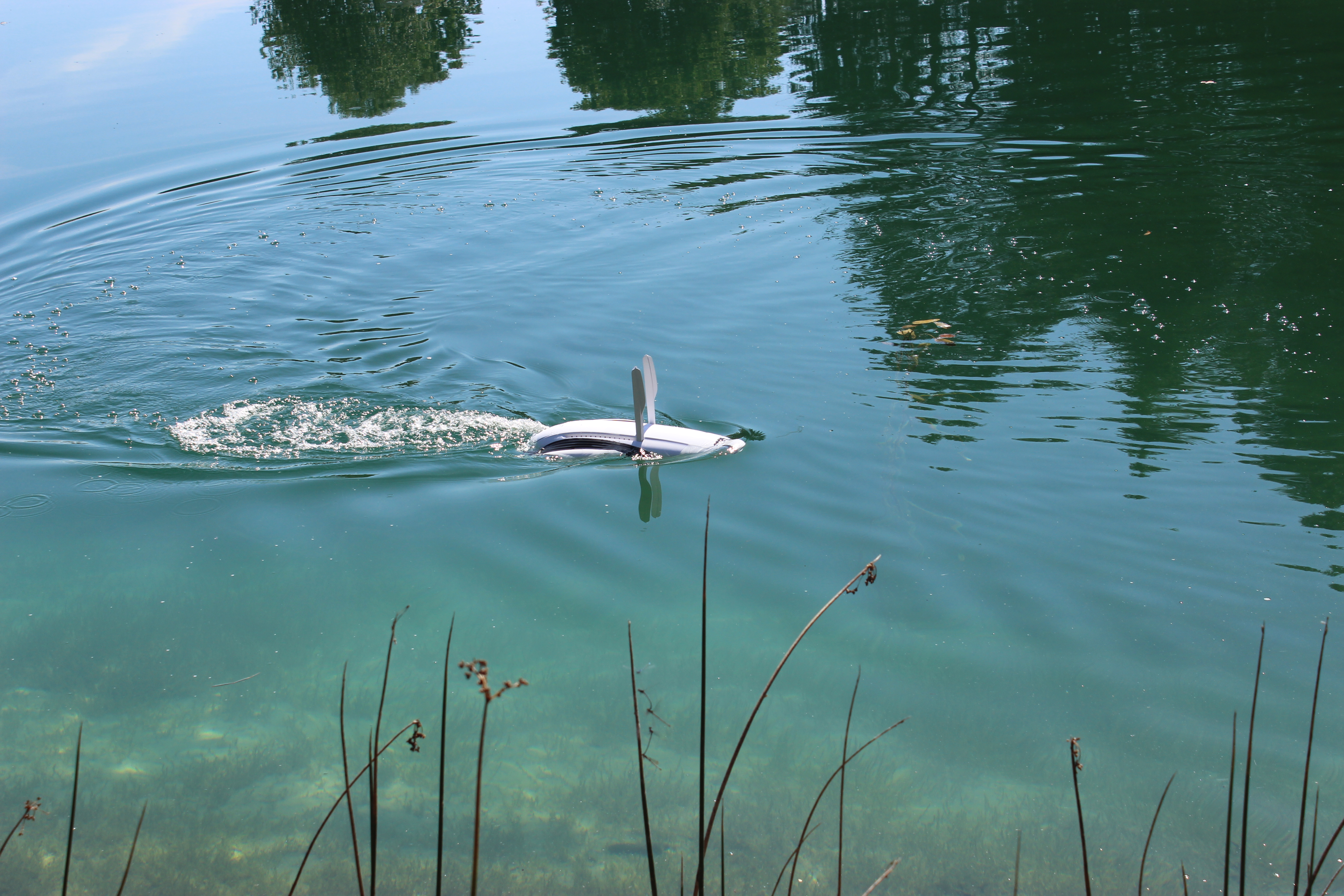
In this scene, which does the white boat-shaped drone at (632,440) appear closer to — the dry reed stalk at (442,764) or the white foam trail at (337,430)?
the white foam trail at (337,430)

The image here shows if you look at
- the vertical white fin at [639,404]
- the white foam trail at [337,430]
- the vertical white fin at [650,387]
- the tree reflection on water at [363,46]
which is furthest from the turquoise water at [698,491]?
the tree reflection on water at [363,46]

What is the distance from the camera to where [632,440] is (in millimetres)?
6238

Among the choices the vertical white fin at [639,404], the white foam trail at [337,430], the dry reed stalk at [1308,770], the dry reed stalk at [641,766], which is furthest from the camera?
the white foam trail at [337,430]

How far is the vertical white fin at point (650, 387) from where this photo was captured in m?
5.89

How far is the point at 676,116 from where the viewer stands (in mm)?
15328

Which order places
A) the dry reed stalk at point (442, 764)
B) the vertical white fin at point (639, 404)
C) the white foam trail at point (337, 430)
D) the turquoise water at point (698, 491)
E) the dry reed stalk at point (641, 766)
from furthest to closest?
the white foam trail at point (337, 430)
the vertical white fin at point (639, 404)
the turquoise water at point (698, 491)
the dry reed stalk at point (641, 766)
the dry reed stalk at point (442, 764)

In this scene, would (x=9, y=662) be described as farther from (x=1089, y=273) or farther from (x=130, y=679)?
(x=1089, y=273)

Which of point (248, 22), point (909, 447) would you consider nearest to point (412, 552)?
point (909, 447)

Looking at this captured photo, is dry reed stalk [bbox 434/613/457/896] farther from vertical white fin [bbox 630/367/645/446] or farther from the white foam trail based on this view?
the white foam trail

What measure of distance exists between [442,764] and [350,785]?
84 centimetres

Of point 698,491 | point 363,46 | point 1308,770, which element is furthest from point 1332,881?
point 363,46

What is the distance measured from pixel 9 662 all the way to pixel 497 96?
46.5ft

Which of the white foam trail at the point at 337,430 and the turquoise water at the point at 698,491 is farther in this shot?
the white foam trail at the point at 337,430

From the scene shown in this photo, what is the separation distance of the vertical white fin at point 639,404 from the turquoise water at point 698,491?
11.8 inches
